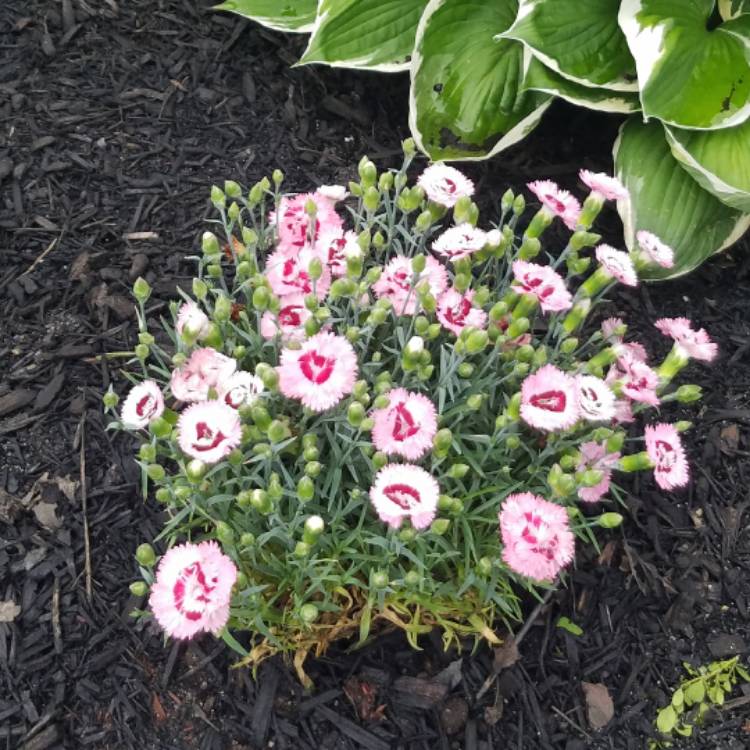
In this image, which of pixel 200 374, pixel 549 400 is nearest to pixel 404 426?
pixel 549 400

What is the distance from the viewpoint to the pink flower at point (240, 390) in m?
1.28

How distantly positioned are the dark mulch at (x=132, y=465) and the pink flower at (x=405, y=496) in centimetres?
50

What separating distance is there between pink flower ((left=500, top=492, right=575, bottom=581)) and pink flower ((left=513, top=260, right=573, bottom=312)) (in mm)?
347

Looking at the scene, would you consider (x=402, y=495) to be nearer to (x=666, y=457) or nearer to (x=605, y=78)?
(x=666, y=457)

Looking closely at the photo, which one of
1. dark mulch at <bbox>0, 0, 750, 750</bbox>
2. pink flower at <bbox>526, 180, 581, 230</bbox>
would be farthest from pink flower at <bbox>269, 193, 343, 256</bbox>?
dark mulch at <bbox>0, 0, 750, 750</bbox>

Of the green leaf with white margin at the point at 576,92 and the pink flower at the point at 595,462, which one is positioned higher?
the green leaf with white margin at the point at 576,92

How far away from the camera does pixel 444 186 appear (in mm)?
1471

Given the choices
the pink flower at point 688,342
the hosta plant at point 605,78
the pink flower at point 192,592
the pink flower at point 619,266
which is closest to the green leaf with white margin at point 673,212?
the hosta plant at point 605,78

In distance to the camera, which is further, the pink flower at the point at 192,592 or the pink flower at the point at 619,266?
the pink flower at the point at 619,266

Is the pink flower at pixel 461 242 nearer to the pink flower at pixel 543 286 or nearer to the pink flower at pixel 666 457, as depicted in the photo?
the pink flower at pixel 543 286

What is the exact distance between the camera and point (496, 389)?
159 cm

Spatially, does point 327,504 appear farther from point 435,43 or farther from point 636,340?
point 435,43

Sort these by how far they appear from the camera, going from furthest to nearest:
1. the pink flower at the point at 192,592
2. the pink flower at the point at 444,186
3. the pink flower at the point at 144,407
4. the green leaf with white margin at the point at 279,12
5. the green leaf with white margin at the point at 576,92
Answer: the green leaf with white margin at the point at 279,12 → the green leaf with white margin at the point at 576,92 → the pink flower at the point at 444,186 → the pink flower at the point at 144,407 → the pink flower at the point at 192,592

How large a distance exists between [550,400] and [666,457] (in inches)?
9.2
